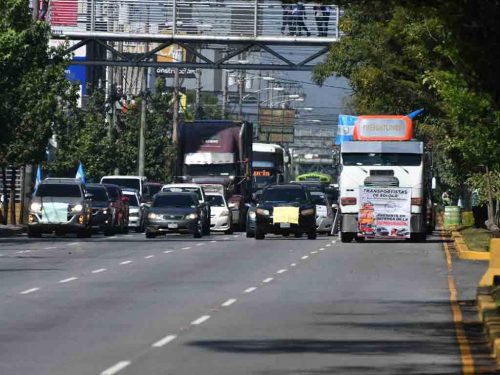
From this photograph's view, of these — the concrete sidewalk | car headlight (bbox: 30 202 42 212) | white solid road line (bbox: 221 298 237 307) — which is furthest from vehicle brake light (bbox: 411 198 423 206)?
white solid road line (bbox: 221 298 237 307)

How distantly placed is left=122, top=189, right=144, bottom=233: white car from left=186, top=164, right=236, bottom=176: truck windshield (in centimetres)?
249

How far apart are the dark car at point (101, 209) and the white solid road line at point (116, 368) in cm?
3969

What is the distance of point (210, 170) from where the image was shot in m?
66.0

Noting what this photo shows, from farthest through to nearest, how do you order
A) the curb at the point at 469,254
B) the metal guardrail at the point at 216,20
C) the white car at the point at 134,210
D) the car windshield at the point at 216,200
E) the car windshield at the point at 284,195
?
1. the white car at the point at 134,210
2. the metal guardrail at the point at 216,20
3. the car windshield at the point at 216,200
4. the car windshield at the point at 284,195
5. the curb at the point at 469,254

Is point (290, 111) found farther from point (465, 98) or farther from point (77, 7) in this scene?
point (465, 98)

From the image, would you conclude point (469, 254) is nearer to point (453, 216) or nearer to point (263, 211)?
point (263, 211)

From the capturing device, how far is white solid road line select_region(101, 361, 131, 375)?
1526 centimetres

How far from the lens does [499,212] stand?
54094 mm

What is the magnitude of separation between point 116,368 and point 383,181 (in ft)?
111

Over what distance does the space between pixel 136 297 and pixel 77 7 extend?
53.2 meters

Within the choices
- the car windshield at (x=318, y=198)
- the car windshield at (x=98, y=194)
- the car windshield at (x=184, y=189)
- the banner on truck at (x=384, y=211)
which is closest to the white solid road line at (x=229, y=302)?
the banner on truck at (x=384, y=211)

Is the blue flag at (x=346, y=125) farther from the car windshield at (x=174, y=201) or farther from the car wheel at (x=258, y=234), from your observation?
the car windshield at (x=174, y=201)

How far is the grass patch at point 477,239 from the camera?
41.7 m

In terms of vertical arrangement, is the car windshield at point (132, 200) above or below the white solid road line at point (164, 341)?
above
